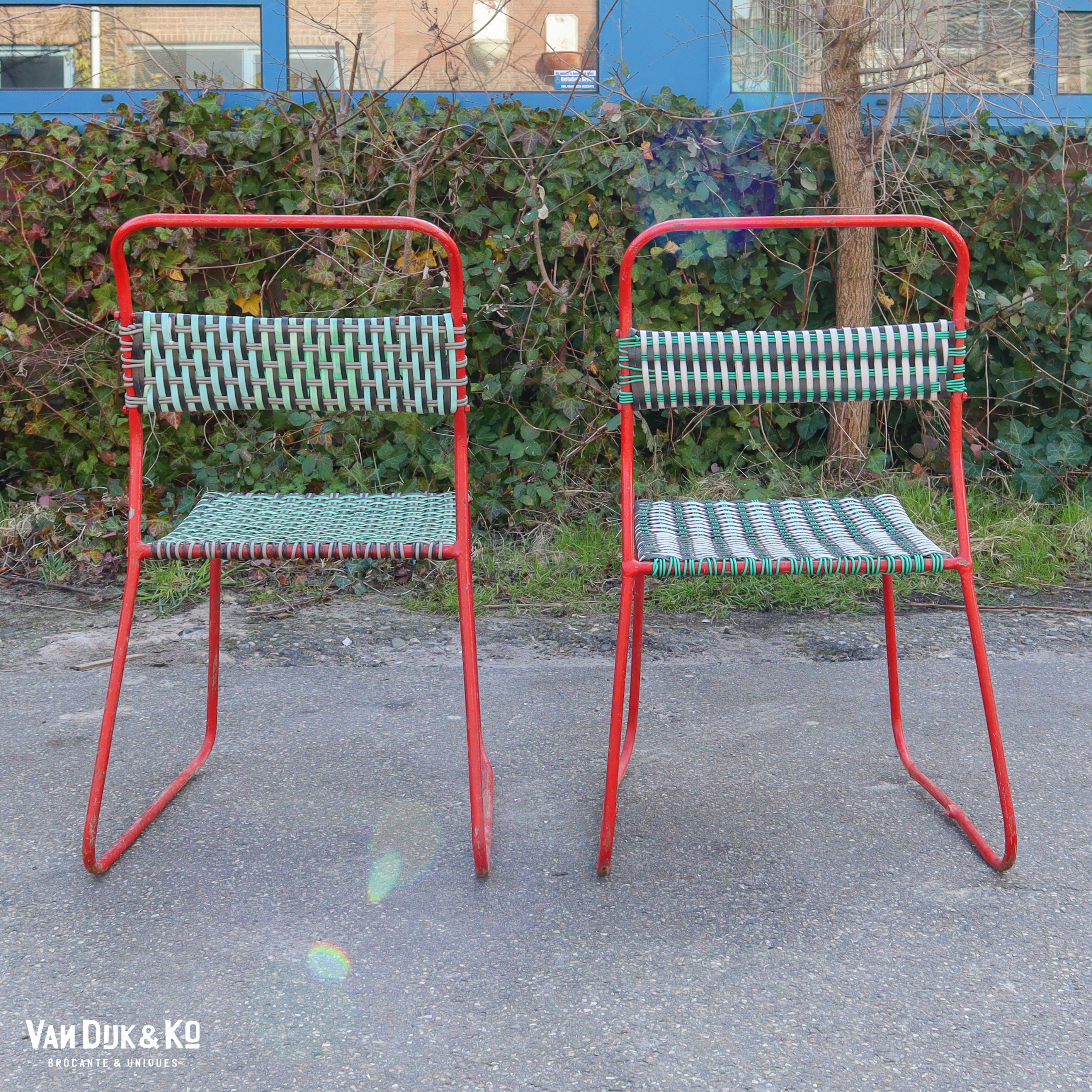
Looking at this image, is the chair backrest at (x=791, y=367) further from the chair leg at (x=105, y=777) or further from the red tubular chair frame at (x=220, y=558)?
the chair leg at (x=105, y=777)

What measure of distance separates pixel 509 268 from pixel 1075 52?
2.92 m

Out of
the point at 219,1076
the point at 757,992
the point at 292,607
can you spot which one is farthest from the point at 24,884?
the point at 292,607

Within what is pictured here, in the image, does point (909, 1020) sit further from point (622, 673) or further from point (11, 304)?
point (11, 304)

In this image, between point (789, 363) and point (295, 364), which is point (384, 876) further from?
point (789, 363)

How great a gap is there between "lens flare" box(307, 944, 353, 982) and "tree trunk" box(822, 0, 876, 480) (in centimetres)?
295

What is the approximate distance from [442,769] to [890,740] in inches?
40.7

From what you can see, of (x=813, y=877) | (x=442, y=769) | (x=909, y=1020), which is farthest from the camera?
(x=442, y=769)

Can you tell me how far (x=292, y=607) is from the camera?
3.48 metres

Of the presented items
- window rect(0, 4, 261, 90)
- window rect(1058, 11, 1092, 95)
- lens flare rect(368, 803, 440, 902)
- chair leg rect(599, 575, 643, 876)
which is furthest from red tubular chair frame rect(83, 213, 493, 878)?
window rect(1058, 11, 1092, 95)

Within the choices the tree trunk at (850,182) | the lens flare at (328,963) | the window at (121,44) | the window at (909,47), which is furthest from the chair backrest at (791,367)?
the window at (121,44)

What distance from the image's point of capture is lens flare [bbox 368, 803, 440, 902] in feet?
6.16

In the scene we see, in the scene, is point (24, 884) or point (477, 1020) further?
point (24, 884)

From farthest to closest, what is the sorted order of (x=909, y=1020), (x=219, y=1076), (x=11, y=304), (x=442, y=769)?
(x=11, y=304) < (x=442, y=769) < (x=909, y=1020) < (x=219, y=1076)

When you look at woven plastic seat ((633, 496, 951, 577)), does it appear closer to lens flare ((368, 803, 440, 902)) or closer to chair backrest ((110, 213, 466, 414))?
chair backrest ((110, 213, 466, 414))
